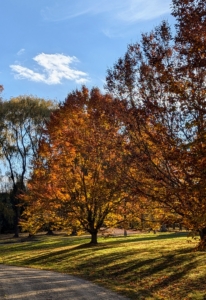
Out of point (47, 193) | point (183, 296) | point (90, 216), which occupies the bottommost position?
point (183, 296)

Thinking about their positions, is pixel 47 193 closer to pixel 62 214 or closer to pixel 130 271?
pixel 62 214

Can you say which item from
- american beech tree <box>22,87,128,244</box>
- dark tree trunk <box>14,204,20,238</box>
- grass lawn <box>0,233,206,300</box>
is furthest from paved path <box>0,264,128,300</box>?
dark tree trunk <box>14,204,20,238</box>

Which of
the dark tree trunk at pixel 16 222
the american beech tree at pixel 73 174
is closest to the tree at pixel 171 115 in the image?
the american beech tree at pixel 73 174

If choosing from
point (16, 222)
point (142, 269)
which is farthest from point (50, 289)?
point (16, 222)

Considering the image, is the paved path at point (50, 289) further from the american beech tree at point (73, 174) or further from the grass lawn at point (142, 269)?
the american beech tree at point (73, 174)

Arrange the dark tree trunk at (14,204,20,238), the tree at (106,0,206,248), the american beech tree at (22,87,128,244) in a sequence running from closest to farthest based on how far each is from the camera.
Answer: the tree at (106,0,206,248) → the american beech tree at (22,87,128,244) → the dark tree trunk at (14,204,20,238)

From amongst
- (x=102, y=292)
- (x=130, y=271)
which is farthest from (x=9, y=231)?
(x=102, y=292)

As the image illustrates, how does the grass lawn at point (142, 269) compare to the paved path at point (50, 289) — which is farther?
the grass lawn at point (142, 269)

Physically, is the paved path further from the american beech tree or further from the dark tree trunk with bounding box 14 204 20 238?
the dark tree trunk with bounding box 14 204 20 238

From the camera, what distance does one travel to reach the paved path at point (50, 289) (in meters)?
10.5

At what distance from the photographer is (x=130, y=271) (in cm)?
1576

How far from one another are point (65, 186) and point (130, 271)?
10497mm

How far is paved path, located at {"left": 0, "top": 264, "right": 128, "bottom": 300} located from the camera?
34.3ft

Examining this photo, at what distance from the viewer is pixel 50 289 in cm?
1169
